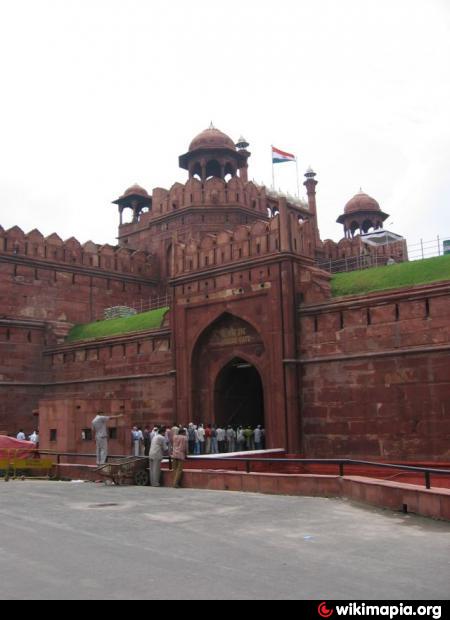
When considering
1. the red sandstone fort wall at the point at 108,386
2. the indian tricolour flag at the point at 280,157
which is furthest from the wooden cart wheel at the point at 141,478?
the indian tricolour flag at the point at 280,157

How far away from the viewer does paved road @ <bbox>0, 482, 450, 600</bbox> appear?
5477mm

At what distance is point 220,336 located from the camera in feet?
77.8

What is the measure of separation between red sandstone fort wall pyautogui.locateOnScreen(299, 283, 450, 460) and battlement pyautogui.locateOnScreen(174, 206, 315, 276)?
2.48m

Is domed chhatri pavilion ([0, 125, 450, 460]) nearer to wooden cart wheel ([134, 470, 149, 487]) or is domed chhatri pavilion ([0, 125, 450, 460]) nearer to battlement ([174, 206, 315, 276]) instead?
battlement ([174, 206, 315, 276])

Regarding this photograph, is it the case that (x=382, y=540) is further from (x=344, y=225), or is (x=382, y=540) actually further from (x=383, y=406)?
(x=344, y=225)

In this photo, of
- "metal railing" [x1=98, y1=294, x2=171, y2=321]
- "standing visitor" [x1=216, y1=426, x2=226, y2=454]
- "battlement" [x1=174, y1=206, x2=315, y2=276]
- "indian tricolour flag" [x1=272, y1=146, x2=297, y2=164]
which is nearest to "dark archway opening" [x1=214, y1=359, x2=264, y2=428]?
"standing visitor" [x1=216, y1=426, x2=226, y2=454]

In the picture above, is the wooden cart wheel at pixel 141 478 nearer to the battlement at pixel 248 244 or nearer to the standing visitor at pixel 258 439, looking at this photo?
the standing visitor at pixel 258 439

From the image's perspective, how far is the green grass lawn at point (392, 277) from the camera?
1922 cm

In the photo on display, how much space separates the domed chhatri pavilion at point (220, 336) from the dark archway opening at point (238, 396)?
2.7 inches

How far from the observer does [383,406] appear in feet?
61.4
